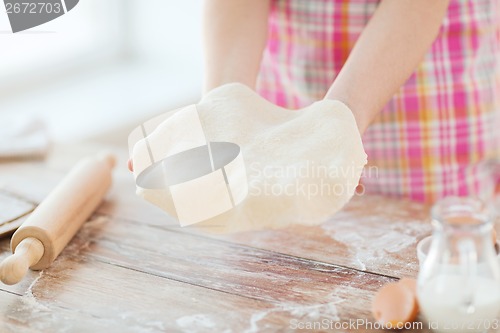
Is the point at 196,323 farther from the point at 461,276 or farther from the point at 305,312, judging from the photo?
the point at 461,276

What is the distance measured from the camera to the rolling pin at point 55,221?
92 cm

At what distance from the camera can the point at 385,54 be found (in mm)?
1024

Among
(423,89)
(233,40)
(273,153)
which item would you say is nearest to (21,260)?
(273,153)

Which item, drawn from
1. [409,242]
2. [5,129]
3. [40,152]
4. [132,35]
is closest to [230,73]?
[409,242]

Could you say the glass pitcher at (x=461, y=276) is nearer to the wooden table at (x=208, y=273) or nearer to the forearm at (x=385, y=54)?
the wooden table at (x=208, y=273)

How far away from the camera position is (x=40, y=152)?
1.40 m

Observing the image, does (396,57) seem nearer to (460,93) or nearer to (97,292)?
(460,93)

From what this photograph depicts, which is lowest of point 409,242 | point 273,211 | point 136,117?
point 136,117

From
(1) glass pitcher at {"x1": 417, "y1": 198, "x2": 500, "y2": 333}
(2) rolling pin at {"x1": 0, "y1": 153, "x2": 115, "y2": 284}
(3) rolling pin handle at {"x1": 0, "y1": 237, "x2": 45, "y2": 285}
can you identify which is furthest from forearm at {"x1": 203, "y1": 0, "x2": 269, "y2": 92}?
(1) glass pitcher at {"x1": 417, "y1": 198, "x2": 500, "y2": 333}

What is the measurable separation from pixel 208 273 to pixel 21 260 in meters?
0.23

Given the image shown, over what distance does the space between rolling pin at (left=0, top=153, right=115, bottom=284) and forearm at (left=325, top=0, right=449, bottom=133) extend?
1.31 ft

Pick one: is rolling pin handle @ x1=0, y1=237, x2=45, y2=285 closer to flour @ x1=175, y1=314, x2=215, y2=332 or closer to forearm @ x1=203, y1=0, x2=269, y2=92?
flour @ x1=175, y1=314, x2=215, y2=332

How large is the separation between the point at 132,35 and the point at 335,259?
1.79 metres

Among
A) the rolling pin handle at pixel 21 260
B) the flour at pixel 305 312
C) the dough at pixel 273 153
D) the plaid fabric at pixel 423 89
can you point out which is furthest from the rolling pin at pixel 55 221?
the plaid fabric at pixel 423 89
